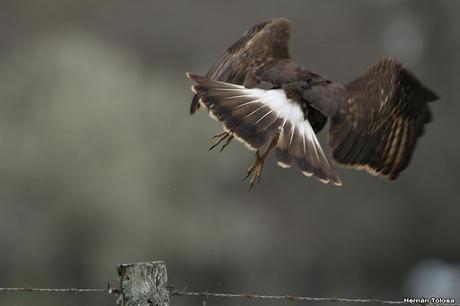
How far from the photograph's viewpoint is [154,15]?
35.7 metres

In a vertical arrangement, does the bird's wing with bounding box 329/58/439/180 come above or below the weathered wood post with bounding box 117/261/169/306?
above

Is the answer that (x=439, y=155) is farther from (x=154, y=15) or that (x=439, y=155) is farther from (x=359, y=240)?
(x=154, y=15)

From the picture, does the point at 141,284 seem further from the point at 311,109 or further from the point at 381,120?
the point at 381,120

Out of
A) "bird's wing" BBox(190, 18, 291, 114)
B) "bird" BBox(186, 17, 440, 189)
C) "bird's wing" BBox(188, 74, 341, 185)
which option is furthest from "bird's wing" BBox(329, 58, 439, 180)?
"bird's wing" BBox(190, 18, 291, 114)

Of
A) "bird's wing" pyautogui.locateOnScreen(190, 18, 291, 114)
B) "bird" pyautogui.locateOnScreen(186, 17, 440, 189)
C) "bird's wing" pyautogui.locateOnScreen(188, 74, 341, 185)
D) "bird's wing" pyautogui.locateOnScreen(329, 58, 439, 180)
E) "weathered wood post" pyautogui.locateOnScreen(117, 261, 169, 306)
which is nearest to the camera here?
"weathered wood post" pyautogui.locateOnScreen(117, 261, 169, 306)

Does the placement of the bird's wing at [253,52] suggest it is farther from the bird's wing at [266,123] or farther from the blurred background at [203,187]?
the blurred background at [203,187]

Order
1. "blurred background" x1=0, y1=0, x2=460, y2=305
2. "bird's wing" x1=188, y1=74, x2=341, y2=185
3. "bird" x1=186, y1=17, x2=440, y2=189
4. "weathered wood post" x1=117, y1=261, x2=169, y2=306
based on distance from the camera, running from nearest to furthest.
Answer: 1. "weathered wood post" x1=117, y1=261, x2=169, y2=306
2. "bird's wing" x1=188, y1=74, x2=341, y2=185
3. "bird" x1=186, y1=17, x2=440, y2=189
4. "blurred background" x1=0, y1=0, x2=460, y2=305

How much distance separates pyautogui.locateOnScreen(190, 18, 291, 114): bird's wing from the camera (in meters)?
9.85

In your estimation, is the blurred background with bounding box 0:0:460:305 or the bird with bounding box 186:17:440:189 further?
the blurred background with bounding box 0:0:460:305

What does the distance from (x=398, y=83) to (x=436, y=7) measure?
24.5m

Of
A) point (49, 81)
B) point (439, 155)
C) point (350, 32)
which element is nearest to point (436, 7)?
point (350, 32)

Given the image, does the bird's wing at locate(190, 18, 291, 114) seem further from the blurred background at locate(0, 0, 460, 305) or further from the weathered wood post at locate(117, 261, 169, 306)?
the blurred background at locate(0, 0, 460, 305)

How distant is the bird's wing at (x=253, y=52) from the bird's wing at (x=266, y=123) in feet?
2.29

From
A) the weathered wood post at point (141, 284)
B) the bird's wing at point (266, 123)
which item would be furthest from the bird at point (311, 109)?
the weathered wood post at point (141, 284)
